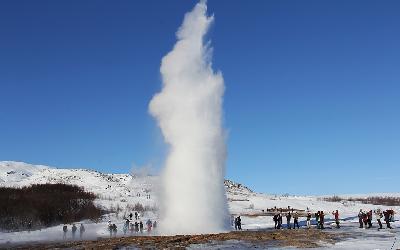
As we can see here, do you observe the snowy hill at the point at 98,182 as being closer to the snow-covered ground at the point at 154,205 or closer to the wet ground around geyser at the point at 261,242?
the snow-covered ground at the point at 154,205

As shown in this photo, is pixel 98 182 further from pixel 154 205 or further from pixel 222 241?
pixel 222 241

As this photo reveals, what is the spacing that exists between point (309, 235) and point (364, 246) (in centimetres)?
840

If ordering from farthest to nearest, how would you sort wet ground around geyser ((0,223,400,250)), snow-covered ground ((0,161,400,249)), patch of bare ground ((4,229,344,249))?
snow-covered ground ((0,161,400,249)), patch of bare ground ((4,229,344,249)), wet ground around geyser ((0,223,400,250))

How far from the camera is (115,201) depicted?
9150cm

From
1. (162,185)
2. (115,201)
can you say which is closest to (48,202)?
(115,201)

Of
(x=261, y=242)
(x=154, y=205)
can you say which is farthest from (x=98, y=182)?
(x=261, y=242)

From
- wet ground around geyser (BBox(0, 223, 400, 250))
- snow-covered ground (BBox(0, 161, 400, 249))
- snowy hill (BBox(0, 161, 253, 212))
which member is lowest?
wet ground around geyser (BBox(0, 223, 400, 250))

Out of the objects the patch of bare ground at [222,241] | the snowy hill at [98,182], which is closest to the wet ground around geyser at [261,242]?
the patch of bare ground at [222,241]

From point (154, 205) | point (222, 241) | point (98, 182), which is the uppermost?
point (98, 182)

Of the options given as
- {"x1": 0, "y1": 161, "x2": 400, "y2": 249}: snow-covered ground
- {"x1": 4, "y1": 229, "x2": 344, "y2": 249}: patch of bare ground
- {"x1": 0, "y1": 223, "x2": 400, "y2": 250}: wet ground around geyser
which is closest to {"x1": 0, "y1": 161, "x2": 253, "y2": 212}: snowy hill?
{"x1": 0, "y1": 161, "x2": 400, "y2": 249}: snow-covered ground

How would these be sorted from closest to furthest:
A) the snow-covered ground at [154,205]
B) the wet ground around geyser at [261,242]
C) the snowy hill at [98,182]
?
the wet ground around geyser at [261,242] → the snow-covered ground at [154,205] → the snowy hill at [98,182]

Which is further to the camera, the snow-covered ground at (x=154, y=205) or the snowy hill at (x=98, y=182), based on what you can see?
the snowy hill at (x=98, y=182)

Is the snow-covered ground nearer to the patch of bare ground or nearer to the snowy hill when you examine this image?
the snowy hill

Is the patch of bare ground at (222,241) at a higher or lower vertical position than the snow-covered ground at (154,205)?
lower
